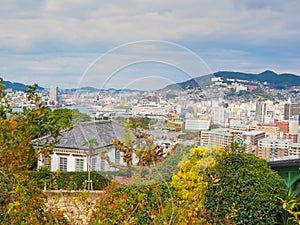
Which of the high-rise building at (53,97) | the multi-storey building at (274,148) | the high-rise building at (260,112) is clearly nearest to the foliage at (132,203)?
the high-rise building at (53,97)

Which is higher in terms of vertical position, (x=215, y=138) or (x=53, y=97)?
(x=53, y=97)

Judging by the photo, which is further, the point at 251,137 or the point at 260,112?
the point at 260,112

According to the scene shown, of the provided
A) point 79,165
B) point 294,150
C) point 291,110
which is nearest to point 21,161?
point 294,150

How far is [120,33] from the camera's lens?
196 inches

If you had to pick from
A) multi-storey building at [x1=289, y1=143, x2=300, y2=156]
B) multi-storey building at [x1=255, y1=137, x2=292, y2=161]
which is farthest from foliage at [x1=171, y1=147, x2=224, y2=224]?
multi-storey building at [x1=289, y1=143, x2=300, y2=156]

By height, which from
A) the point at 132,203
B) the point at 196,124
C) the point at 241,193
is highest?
the point at 196,124

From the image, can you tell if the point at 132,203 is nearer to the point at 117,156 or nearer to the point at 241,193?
the point at 241,193

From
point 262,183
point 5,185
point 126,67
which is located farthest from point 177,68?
point 5,185

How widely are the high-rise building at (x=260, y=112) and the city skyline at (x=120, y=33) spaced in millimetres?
1132

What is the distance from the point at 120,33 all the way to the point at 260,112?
19.5 feet

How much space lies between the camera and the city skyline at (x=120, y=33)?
2.84 metres

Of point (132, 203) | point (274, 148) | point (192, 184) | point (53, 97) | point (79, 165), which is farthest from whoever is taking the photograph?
point (79, 165)

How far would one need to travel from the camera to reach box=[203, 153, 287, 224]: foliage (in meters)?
3.17

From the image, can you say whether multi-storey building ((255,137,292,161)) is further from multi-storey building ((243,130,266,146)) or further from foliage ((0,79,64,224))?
foliage ((0,79,64,224))
